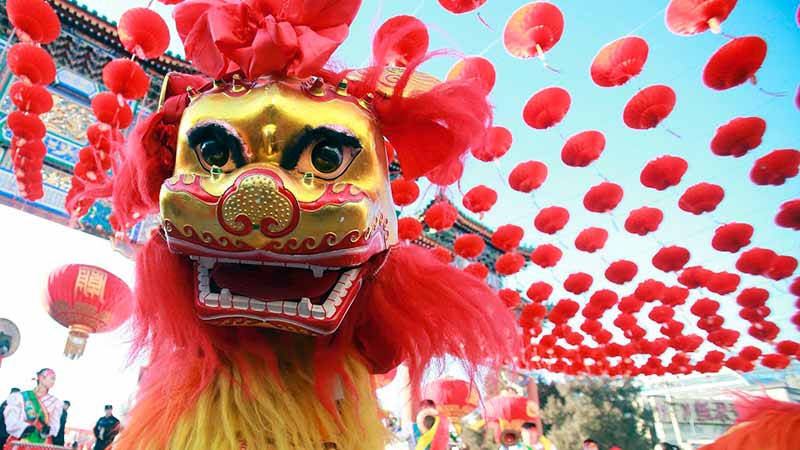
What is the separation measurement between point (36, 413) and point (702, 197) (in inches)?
247

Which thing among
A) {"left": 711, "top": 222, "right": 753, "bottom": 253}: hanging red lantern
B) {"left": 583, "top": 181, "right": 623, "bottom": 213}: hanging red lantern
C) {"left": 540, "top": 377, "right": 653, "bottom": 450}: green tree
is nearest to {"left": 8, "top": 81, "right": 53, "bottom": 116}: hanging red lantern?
{"left": 583, "top": 181, "right": 623, "bottom": 213}: hanging red lantern

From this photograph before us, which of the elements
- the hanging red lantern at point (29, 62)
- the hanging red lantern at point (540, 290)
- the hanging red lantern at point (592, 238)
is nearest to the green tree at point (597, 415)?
the hanging red lantern at point (540, 290)

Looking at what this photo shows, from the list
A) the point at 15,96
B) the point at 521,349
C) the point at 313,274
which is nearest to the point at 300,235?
the point at 313,274

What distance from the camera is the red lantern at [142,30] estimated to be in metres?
3.07

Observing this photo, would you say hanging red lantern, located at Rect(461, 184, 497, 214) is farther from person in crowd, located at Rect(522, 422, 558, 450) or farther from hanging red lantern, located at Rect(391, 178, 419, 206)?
person in crowd, located at Rect(522, 422, 558, 450)

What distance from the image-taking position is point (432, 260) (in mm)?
1158

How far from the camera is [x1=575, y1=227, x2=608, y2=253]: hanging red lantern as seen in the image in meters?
5.81

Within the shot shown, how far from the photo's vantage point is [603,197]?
487 cm

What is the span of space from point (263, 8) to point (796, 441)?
5.02 feet

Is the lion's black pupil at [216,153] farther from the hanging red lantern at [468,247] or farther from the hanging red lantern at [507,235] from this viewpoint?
the hanging red lantern at [507,235]

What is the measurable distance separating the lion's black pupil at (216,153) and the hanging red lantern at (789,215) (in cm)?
516

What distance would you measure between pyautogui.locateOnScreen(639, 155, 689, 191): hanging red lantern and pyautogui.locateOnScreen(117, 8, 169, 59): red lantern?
4.28m

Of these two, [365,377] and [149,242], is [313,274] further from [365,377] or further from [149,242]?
[149,242]

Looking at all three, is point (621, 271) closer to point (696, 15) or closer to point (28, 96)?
point (696, 15)
